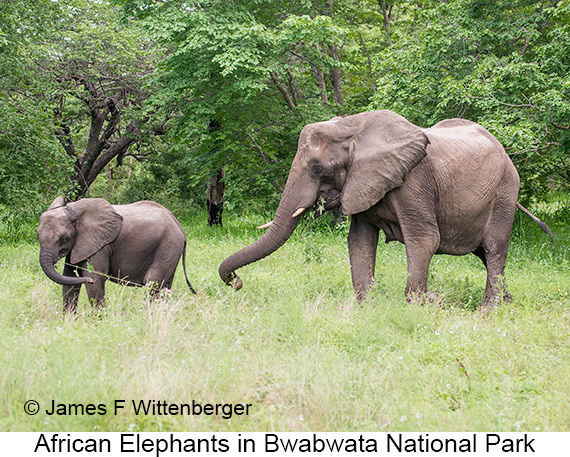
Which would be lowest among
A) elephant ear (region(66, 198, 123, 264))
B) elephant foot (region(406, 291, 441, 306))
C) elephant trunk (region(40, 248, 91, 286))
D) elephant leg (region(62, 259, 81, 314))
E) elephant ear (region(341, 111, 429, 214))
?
elephant leg (region(62, 259, 81, 314))

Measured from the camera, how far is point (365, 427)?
3.86m

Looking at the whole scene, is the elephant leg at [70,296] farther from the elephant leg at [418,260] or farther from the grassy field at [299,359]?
the elephant leg at [418,260]

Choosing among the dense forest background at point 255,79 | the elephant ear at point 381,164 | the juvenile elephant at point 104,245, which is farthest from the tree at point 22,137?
the elephant ear at point 381,164

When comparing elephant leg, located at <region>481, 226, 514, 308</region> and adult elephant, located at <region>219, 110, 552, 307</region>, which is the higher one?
adult elephant, located at <region>219, 110, 552, 307</region>

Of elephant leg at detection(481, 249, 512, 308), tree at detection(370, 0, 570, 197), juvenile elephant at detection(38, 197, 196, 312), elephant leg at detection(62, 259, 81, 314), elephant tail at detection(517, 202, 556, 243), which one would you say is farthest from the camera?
tree at detection(370, 0, 570, 197)

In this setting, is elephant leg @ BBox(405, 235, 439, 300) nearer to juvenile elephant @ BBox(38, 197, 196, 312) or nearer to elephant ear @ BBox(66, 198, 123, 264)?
juvenile elephant @ BBox(38, 197, 196, 312)

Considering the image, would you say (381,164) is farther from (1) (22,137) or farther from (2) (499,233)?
(1) (22,137)

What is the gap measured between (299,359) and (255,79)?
10640 mm

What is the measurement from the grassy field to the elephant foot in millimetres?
118

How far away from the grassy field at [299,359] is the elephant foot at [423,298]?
0.12m

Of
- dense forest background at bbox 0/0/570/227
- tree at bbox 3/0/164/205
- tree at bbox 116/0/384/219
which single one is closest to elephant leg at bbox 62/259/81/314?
dense forest background at bbox 0/0/570/227

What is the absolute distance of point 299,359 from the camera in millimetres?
4668

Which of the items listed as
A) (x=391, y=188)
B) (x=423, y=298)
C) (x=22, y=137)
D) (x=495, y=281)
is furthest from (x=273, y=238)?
(x=22, y=137)

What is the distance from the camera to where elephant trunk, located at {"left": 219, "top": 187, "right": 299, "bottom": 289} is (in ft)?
22.2
